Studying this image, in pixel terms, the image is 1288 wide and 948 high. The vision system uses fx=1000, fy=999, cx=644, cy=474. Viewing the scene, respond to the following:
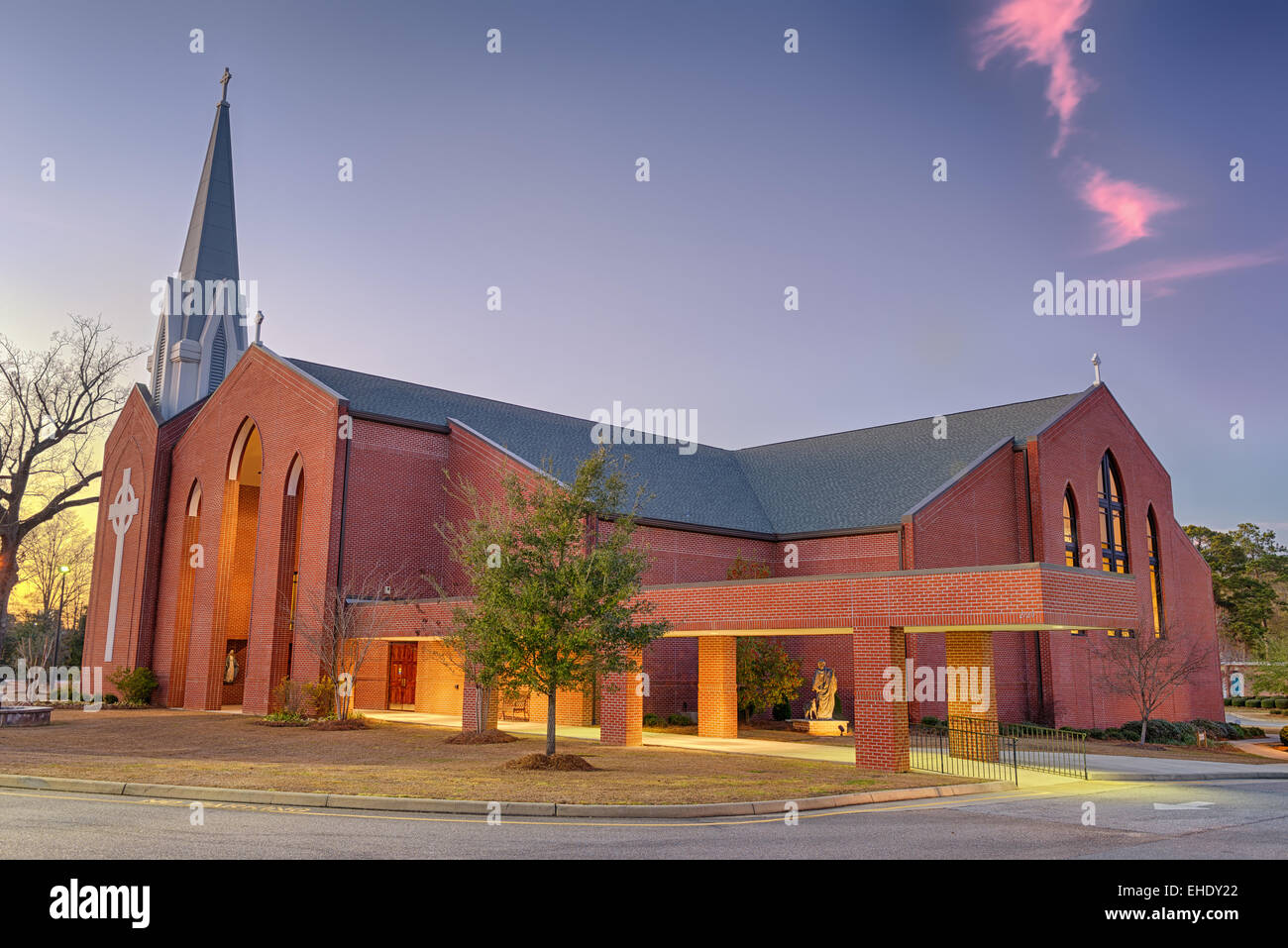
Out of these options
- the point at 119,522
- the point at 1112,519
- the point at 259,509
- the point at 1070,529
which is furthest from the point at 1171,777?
the point at 119,522

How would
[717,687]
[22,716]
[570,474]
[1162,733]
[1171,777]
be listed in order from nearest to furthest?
[1171,777] → [22,716] → [717,687] → [1162,733] → [570,474]

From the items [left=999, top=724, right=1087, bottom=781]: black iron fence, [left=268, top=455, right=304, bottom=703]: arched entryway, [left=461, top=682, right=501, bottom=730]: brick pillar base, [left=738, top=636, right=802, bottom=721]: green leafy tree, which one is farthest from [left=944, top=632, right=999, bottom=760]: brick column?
[left=268, top=455, right=304, bottom=703]: arched entryway

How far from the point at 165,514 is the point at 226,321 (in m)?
14.8

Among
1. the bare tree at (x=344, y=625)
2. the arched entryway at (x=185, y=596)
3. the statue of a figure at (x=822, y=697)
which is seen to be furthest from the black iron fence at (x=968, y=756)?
the arched entryway at (x=185, y=596)

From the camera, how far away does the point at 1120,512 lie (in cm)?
3928

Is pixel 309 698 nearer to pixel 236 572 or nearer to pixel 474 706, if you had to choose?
pixel 474 706

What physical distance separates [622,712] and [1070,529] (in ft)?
66.7

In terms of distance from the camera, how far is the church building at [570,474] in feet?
108

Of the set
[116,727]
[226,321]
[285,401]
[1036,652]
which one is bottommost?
[116,727]

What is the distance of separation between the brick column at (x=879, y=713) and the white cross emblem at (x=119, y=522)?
34.4 metres

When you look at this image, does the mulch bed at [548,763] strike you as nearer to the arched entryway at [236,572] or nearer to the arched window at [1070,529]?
the arched entryway at [236,572]

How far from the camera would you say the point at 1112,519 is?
38.8 m

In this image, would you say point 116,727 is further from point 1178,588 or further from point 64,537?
point 64,537
